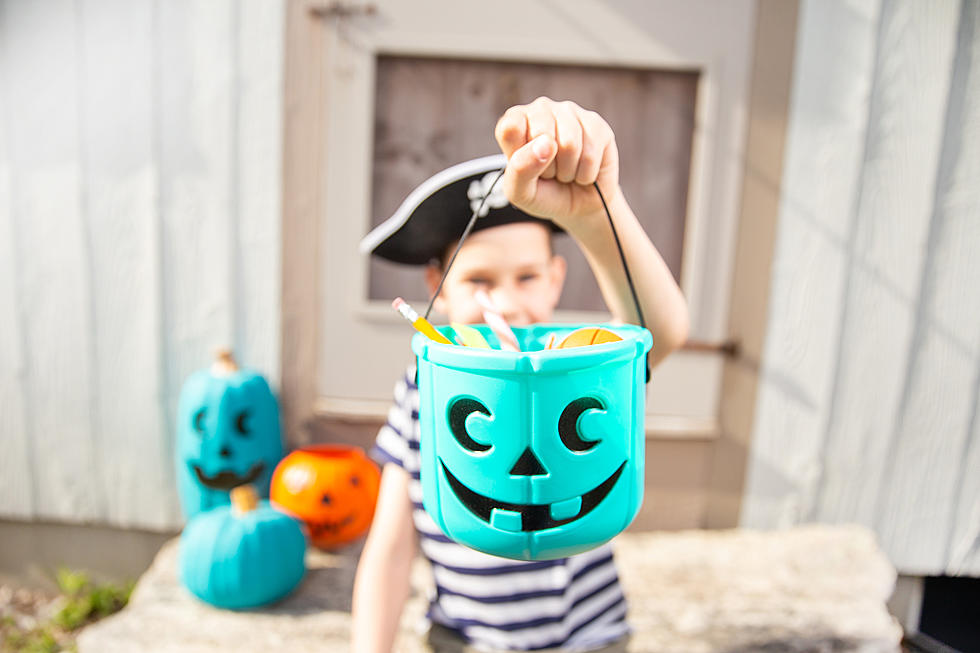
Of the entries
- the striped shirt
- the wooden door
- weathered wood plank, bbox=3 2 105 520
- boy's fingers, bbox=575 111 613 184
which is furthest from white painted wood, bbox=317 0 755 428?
boy's fingers, bbox=575 111 613 184

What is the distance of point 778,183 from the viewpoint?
2.06 m

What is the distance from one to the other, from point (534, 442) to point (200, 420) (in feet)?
5.87

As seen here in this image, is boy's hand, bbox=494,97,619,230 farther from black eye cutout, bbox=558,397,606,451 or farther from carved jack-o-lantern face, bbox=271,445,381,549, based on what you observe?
carved jack-o-lantern face, bbox=271,445,381,549

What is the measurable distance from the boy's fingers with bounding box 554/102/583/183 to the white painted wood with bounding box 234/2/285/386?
5.47 ft

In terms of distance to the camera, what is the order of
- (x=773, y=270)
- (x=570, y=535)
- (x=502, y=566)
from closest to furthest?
(x=570, y=535) → (x=502, y=566) → (x=773, y=270)

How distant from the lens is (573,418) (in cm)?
60

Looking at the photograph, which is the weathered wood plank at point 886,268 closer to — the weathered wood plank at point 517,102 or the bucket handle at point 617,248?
the weathered wood plank at point 517,102

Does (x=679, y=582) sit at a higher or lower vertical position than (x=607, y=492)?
lower

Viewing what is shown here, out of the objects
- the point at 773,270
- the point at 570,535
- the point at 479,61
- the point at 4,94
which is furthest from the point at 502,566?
the point at 4,94

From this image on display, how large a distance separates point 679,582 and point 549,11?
164 centimetres

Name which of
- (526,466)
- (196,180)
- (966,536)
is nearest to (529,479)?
(526,466)

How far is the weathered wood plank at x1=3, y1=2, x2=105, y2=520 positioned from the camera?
2107 mm

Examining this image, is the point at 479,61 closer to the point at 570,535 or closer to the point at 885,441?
the point at 885,441

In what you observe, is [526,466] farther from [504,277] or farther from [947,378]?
[947,378]
